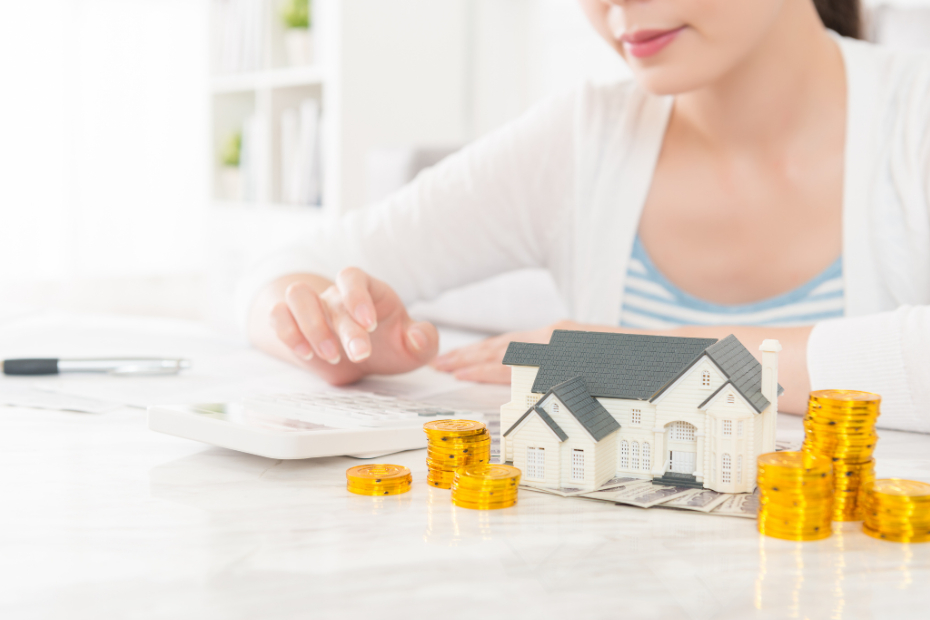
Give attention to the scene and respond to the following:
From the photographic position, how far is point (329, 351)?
778mm

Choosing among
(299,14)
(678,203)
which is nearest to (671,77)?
(678,203)

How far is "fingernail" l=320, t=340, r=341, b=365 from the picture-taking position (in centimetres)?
78

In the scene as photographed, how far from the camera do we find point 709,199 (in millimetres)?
1104

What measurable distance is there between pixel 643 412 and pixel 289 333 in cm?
43

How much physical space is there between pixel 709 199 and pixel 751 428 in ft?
2.31

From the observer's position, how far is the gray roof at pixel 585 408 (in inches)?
18.5

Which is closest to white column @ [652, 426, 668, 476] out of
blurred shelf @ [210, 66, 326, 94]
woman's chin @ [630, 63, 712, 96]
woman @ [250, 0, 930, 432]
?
woman @ [250, 0, 930, 432]

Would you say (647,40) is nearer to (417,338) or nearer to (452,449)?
(417,338)

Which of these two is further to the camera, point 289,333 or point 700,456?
point 289,333

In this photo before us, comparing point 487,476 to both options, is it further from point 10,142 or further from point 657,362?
point 10,142

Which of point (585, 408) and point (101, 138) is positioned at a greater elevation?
point (101, 138)

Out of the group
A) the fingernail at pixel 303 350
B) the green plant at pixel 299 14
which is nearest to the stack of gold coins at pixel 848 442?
the fingernail at pixel 303 350

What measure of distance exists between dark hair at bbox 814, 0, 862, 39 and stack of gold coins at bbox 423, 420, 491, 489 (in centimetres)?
109

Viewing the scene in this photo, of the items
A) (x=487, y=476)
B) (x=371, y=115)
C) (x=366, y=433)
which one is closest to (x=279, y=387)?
(x=366, y=433)
